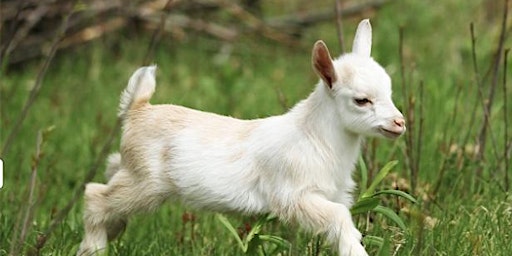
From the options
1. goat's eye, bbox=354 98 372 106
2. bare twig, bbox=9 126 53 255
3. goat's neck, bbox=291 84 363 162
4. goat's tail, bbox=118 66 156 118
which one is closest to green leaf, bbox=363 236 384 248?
goat's neck, bbox=291 84 363 162

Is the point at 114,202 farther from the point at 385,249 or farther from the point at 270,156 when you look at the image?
the point at 385,249

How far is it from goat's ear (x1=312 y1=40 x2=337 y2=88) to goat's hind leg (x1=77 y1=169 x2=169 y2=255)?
2.27 ft

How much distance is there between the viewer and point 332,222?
3.62m

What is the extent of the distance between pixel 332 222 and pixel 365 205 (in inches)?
13.1

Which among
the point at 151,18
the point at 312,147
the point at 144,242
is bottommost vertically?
the point at 144,242

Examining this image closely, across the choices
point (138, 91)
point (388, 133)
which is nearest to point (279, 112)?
point (138, 91)

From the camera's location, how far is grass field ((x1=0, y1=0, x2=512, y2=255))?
4.45 m

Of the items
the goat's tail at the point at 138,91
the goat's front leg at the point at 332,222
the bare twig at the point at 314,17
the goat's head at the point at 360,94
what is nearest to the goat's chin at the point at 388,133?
the goat's head at the point at 360,94

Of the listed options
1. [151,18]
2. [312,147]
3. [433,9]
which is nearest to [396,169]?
[312,147]

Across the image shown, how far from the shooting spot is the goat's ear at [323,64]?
3.67 meters

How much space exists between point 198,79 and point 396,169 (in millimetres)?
2740

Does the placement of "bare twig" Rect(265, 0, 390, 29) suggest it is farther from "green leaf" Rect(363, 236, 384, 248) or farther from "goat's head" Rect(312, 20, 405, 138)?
"goat's head" Rect(312, 20, 405, 138)

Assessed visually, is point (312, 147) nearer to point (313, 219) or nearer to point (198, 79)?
point (313, 219)

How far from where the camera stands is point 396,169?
219 inches
